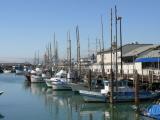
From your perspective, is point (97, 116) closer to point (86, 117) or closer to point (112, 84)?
point (86, 117)

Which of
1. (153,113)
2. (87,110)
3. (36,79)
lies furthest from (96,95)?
(36,79)

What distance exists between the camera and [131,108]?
50.4m

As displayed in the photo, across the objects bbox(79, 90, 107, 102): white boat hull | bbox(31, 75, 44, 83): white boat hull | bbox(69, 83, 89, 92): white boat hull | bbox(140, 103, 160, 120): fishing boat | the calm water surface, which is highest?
bbox(31, 75, 44, 83): white boat hull

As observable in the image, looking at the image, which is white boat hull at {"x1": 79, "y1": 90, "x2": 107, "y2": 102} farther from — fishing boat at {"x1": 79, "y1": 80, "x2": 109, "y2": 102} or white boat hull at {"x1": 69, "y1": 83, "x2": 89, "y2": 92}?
white boat hull at {"x1": 69, "y1": 83, "x2": 89, "y2": 92}

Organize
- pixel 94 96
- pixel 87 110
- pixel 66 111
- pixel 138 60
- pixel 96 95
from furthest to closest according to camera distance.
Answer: pixel 138 60
pixel 94 96
pixel 96 95
pixel 66 111
pixel 87 110

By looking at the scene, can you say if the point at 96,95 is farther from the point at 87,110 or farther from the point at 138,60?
the point at 138,60

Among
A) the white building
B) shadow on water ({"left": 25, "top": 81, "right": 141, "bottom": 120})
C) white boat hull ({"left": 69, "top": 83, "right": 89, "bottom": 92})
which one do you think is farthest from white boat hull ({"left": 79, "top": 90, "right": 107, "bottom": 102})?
the white building

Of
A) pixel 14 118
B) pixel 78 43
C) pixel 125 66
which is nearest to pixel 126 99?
pixel 14 118

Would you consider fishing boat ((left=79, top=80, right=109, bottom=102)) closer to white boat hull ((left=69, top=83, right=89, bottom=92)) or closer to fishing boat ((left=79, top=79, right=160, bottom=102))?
fishing boat ((left=79, top=79, right=160, bottom=102))

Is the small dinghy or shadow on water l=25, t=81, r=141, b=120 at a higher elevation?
the small dinghy

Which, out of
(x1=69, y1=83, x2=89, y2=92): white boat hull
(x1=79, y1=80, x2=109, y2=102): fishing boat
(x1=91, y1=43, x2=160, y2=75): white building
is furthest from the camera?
(x1=91, y1=43, x2=160, y2=75): white building

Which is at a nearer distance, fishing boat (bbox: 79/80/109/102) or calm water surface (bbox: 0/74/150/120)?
calm water surface (bbox: 0/74/150/120)

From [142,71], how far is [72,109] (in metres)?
20.1

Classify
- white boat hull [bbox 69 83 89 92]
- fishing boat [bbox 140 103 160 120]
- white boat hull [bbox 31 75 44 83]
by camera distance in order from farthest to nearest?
white boat hull [bbox 31 75 44 83] → white boat hull [bbox 69 83 89 92] → fishing boat [bbox 140 103 160 120]
